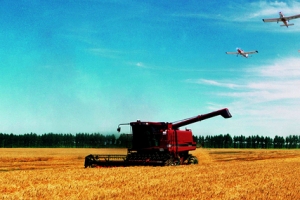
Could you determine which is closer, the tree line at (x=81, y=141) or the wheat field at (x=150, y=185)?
the wheat field at (x=150, y=185)

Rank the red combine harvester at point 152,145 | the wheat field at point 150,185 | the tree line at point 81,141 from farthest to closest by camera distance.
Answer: the tree line at point 81,141 → the red combine harvester at point 152,145 → the wheat field at point 150,185

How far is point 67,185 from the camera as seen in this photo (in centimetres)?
1403

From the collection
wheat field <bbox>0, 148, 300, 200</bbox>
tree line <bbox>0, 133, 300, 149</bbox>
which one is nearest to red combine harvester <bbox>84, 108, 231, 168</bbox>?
wheat field <bbox>0, 148, 300, 200</bbox>

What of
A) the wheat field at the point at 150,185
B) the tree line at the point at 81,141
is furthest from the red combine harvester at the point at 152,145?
the tree line at the point at 81,141

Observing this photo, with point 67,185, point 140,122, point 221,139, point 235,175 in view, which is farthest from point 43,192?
point 221,139

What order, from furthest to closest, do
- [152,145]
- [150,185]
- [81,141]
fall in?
[81,141]
[152,145]
[150,185]

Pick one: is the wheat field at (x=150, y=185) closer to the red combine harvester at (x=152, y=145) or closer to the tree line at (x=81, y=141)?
the red combine harvester at (x=152, y=145)

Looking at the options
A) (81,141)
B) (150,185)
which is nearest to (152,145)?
(150,185)

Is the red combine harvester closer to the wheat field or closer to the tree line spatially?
the wheat field

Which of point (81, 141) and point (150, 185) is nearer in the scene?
point (150, 185)

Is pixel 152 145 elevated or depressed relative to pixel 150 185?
elevated

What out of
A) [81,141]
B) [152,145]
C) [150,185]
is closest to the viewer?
[150,185]

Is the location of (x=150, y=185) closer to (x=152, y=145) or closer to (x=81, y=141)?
(x=152, y=145)

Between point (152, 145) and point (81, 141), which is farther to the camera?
point (81, 141)
